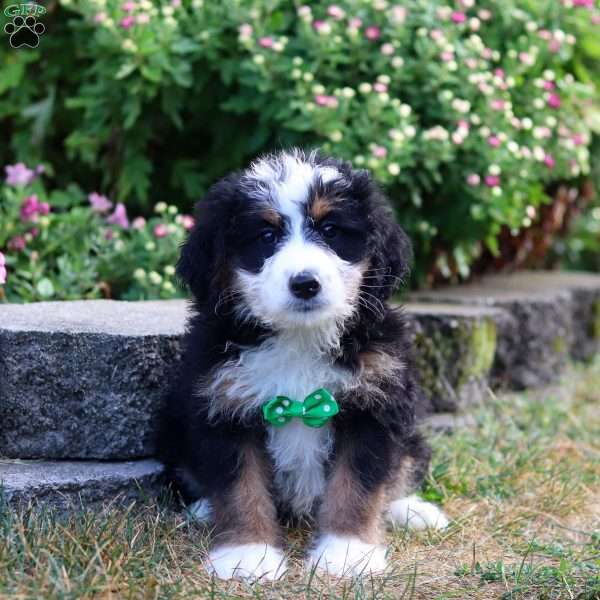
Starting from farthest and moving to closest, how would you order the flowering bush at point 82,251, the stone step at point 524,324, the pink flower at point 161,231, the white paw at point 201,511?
the stone step at point 524,324 → the pink flower at point 161,231 → the flowering bush at point 82,251 → the white paw at point 201,511

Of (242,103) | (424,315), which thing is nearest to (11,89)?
(242,103)

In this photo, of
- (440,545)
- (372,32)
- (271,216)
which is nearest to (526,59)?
(372,32)

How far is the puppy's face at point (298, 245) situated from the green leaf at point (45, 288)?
1777 millimetres

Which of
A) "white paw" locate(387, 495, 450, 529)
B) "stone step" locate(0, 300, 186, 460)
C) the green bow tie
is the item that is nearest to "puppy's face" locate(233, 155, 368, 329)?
the green bow tie

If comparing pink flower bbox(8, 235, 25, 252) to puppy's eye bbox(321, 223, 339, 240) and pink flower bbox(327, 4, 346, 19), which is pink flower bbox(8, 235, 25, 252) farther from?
puppy's eye bbox(321, 223, 339, 240)

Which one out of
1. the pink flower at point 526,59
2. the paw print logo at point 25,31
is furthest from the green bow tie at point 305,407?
the paw print logo at point 25,31

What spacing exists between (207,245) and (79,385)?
2.89 ft

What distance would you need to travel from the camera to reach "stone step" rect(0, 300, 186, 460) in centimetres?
395

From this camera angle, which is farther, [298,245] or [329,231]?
[329,231]

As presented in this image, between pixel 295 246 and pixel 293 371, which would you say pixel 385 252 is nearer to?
Answer: pixel 295 246

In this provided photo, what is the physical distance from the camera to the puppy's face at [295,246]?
10.8 ft

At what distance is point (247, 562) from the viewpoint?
3428 mm

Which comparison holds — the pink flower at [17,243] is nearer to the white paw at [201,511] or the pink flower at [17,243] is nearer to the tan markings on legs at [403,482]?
the white paw at [201,511]

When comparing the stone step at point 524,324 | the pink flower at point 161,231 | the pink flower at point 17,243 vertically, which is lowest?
the stone step at point 524,324
